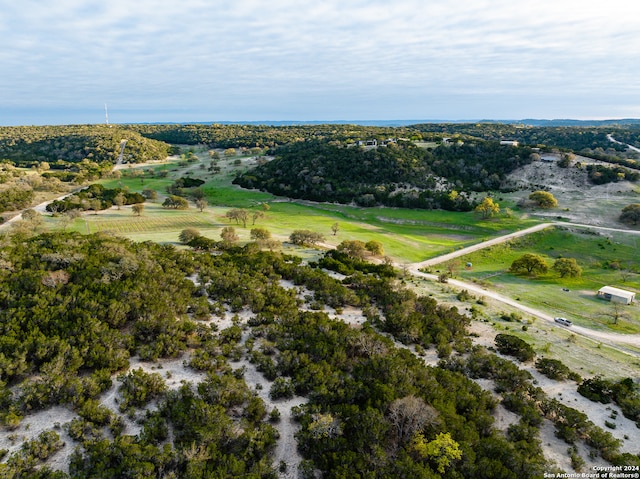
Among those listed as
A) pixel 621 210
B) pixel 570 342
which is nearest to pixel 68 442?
pixel 570 342

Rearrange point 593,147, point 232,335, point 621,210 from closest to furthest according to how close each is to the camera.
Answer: point 232,335 < point 621,210 < point 593,147

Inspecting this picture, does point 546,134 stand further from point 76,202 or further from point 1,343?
point 1,343

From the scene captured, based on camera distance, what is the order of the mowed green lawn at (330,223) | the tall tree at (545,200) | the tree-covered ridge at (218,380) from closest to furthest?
1. the tree-covered ridge at (218,380)
2. the mowed green lawn at (330,223)
3. the tall tree at (545,200)

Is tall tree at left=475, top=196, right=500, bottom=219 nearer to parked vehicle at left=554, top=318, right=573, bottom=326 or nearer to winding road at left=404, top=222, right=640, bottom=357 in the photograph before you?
winding road at left=404, top=222, right=640, bottom=357

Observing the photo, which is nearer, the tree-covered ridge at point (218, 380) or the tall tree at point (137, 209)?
the tree-covered ridge at point (218, 380)

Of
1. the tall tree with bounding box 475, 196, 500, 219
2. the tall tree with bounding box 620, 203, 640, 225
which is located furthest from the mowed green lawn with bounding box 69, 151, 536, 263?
the tall tree with bounding box 620, 203, 640, 225

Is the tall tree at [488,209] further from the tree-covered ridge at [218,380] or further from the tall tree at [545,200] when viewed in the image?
the tree-covered ridge at [218,380]

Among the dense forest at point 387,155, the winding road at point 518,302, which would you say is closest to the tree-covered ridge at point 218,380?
the winding road at point 518,302
